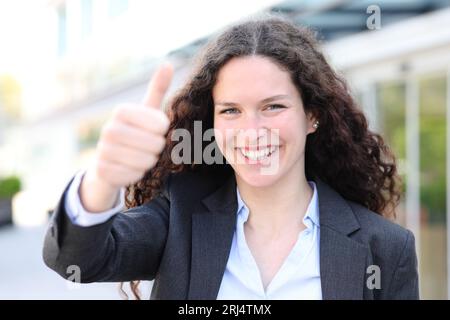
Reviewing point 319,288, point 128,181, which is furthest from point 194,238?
point 128,181

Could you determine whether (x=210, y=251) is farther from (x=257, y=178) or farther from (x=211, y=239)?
(x=257, y=178)

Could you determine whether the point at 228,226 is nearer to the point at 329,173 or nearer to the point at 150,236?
the point at 150,236

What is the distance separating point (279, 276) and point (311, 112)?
513mm

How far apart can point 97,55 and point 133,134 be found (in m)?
11.9

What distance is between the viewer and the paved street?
19.8 ft

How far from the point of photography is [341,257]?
1720 mm

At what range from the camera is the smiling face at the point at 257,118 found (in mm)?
1691

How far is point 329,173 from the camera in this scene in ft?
6.69

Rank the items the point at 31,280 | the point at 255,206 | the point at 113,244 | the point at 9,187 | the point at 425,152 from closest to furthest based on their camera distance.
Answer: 1. the point at 113,244
2. the point at 255,206
3. the point at 425,152
4. the point at 31,280
5. the point at 9,187

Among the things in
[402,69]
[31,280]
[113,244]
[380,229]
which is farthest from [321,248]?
[31,280]

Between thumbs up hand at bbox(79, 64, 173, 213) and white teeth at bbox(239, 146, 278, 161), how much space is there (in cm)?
46

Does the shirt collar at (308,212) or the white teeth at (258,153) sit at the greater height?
the white teeth at (258,153)

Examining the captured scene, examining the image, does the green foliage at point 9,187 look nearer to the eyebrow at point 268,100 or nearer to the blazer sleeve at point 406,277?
the eyebrow at point 268,100

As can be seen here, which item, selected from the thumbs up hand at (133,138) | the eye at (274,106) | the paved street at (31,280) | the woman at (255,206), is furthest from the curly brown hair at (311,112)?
the paved street at (31,280)
